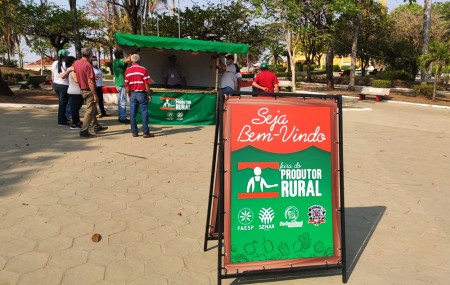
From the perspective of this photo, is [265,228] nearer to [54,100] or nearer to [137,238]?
[137,238]

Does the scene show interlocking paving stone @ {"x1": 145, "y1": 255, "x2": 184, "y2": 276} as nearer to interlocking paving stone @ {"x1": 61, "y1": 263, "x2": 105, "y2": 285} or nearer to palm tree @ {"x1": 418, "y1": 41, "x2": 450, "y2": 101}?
interlocking paving stone @ {"x1": 61, "y1": 263, "x2": 105, "y2": 285}

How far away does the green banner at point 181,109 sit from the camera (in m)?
9.26

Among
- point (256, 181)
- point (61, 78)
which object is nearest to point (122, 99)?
point (61, 78)

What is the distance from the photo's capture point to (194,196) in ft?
15.5

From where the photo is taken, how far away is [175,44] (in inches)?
358

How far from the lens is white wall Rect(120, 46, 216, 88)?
12.7 m

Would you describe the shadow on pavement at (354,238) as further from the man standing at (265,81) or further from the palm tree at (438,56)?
the palm tree at (438,56)

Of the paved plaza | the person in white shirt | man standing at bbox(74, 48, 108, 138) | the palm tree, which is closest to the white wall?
the person in white shirt

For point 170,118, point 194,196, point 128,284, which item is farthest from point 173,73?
point 128,284

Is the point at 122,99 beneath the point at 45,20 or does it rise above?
beneath

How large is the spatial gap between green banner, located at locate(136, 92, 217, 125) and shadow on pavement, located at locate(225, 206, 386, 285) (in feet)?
19.1

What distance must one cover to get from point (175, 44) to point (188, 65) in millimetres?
4148

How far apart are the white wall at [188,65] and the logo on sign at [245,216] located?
34.3 ft

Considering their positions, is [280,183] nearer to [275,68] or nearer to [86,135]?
[86,135]
